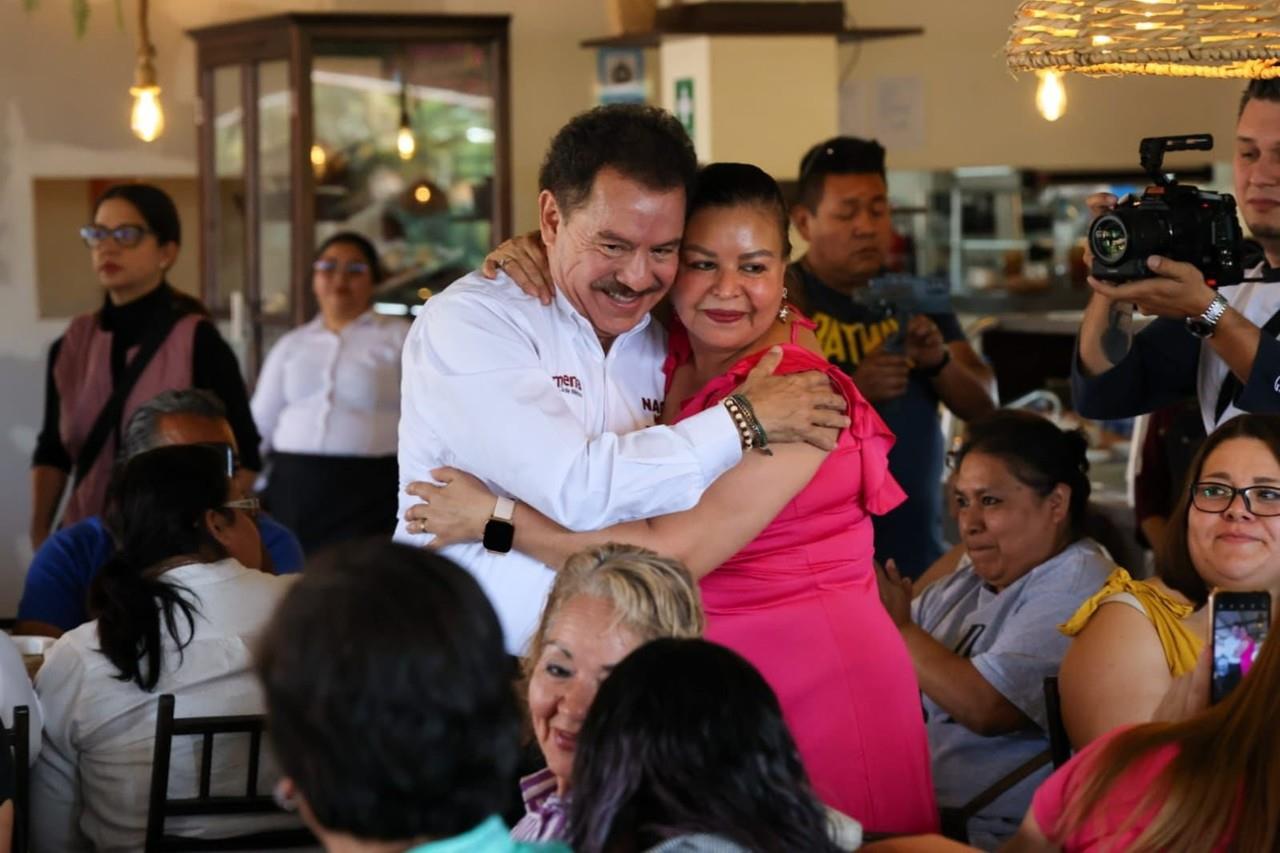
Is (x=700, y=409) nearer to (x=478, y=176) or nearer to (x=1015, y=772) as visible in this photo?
(x=1015, y=772)

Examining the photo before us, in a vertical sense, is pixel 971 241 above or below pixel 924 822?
above

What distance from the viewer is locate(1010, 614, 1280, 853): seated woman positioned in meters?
1.83

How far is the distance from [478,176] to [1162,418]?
3.84 metres

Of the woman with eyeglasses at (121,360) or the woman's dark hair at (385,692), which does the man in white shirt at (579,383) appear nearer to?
the woman's dark hair at (385,692)

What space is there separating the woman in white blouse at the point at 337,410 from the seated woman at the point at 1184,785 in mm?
4424

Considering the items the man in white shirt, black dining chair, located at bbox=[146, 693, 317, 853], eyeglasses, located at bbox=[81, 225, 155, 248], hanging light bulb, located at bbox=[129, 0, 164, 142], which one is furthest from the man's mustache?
hanging light bulb, located at bbox=[129, 0, 164, 142]

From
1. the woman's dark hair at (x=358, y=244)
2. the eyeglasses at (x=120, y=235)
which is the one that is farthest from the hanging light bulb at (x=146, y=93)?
the eyeglasses at (x=120, y=235)

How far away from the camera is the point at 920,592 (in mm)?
3768

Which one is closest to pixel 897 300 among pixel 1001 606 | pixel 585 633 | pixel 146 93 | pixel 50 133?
pixel 1001 606

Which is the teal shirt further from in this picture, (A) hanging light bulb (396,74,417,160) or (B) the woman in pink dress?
(A) hanging light bulb (396,74,417,160)

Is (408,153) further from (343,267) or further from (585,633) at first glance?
(585,633)

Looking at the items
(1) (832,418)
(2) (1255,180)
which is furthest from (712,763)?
(2) (1255,180)

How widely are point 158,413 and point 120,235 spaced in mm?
1026

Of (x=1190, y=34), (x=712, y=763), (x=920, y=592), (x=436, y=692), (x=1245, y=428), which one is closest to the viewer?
(x=436, y=692)
